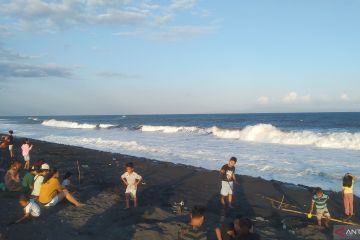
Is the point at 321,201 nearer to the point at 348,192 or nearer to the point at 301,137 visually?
the point at 348,192

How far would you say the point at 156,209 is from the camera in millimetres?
9070

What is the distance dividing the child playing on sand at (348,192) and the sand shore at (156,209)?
0.88 feet

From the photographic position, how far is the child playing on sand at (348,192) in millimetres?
9266

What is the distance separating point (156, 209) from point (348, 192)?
488 centimetres

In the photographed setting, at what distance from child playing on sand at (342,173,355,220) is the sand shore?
267mm

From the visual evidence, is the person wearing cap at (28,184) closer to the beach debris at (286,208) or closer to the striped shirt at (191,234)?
the striped shirt at (191,234)

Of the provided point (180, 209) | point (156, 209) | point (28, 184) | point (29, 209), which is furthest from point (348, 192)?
point (28, 184)

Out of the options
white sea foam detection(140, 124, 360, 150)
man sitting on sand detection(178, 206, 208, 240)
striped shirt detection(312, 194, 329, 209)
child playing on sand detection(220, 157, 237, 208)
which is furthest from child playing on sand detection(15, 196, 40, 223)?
white sea foam detection(140, 124, 360, 150)

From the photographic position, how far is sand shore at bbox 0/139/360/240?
7.51 m

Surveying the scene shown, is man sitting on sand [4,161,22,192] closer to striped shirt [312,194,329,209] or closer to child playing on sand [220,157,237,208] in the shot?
child playing on sand [220,157,237,208]

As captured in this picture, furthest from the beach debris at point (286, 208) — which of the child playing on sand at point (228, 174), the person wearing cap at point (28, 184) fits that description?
the person wearing cap at point (28, 184)

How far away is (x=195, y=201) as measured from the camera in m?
10.7

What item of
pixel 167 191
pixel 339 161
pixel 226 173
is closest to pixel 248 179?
pixel 167 191

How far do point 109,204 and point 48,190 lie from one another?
5.16 ft
